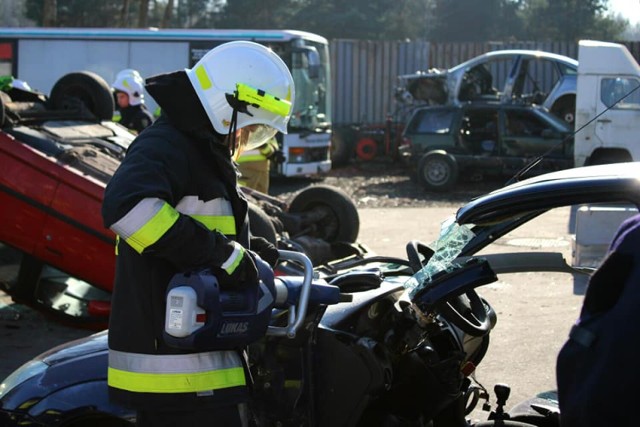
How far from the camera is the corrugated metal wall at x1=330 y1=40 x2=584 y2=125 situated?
927 inches

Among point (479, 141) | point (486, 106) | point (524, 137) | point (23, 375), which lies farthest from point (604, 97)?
point (23, 375)

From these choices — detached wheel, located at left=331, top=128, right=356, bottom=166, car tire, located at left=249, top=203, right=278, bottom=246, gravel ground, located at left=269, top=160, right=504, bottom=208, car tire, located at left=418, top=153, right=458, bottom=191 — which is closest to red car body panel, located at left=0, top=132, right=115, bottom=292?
car tire, located at left=249, top=203, right=278, bottom=246

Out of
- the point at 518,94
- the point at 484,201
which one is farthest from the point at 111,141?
the point at 518,94

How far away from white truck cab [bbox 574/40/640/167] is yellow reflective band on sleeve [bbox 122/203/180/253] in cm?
1300

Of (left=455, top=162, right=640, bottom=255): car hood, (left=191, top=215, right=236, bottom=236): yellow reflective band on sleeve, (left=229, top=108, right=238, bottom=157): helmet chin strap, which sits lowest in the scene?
(left=191, top=215, right=236, bottom=236): yellow reflective band on sleeve

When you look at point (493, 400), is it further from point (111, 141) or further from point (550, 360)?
point (111, 141)

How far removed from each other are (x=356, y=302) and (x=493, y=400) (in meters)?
2.49

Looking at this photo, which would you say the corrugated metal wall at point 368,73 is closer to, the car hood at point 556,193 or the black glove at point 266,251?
the black glove at point 266,251

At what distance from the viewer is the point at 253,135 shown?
326 cm

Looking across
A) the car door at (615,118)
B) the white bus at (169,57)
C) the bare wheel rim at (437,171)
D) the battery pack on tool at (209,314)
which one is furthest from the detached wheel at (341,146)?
the battery pack on tool at (209,314)

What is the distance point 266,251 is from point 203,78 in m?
0.72

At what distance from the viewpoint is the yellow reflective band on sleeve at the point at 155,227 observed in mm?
2727

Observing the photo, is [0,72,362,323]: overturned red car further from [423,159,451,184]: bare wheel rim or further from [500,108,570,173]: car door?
[500,108,570,173]: car door

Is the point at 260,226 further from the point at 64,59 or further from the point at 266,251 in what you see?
the point at 64,59
